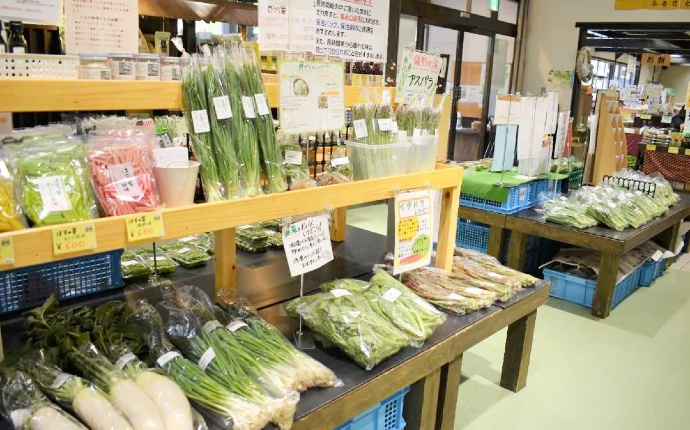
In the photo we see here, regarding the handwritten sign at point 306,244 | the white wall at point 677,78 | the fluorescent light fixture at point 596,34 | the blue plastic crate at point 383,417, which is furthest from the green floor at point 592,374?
the white wall at point 677,78

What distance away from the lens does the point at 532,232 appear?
13.3ft

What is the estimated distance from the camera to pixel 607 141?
587 centimetres

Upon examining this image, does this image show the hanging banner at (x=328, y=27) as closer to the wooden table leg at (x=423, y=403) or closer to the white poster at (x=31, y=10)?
the white poster at (x=31, y=10)

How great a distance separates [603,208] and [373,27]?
97.8 inches

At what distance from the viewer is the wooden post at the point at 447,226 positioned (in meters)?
2.44

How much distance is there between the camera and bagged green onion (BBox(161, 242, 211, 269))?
8.26 feet

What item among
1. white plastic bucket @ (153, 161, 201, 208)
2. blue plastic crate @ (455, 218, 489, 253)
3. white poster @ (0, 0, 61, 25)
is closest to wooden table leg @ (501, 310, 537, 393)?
blue plastic crate @ (455, 218, 489, 253)

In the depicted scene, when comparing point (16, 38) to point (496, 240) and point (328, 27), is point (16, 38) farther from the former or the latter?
point (496, 240)

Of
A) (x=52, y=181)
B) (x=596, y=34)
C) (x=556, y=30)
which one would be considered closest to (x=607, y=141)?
(x=556, y=30)

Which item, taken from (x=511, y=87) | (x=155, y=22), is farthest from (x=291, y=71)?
(x=511, y=87)

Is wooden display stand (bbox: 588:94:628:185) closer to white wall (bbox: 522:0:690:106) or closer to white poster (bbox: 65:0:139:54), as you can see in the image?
white wall (bbox: 522:0:690:106)

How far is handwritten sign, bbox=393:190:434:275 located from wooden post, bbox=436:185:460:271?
165 mm

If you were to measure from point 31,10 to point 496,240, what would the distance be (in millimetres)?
3622

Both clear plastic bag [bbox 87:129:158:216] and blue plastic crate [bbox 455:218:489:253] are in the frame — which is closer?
clear plastic bag [bbox 87:129:158:216]
